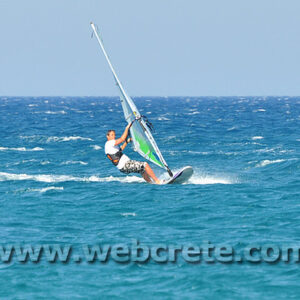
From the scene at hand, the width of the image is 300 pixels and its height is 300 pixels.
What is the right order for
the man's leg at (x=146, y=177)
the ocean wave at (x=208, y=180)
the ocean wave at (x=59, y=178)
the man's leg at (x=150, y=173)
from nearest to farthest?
the man's leg at (x=150, y=173) → the man's leg at (x=146, y=177) → the ocean wave at (x=208, y=180) → the ocean wave at (x=59, y=178)

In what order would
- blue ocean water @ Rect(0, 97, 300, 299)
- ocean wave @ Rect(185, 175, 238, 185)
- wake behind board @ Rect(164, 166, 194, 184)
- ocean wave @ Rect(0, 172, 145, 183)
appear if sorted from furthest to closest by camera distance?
ocean wave @ Rect(0, 172, 145, 183) < ocean wave @ Rect(185, 175, 238, 185) < wake behind board @ Rect(164, 166, 194, 184) < blue ocean water @ Rect(0, 97, 300, 299)

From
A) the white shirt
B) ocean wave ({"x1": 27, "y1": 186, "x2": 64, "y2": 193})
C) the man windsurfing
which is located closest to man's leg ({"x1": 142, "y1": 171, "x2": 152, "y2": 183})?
the man windsurfing

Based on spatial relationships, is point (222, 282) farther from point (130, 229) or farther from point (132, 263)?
point (130, 229)

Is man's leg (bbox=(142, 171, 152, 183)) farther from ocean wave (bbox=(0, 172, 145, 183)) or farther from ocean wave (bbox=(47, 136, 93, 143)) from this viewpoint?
ocean wave (bbox=(47, 136, 93, 143))

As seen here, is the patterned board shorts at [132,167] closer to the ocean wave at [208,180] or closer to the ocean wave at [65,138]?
the ocean wave at [208,180]

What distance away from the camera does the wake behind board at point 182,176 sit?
25.8 metres

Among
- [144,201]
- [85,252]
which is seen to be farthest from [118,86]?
[85,252]

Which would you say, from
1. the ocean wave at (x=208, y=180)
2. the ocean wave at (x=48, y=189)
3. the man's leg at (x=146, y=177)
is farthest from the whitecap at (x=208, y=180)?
the ocean wave at (x=48, y=189)

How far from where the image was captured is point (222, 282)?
13789 millimetres

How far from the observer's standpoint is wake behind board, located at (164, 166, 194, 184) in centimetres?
2578

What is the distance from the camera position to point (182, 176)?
2611 cm

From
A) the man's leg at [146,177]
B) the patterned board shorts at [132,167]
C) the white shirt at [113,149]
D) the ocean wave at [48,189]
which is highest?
the white shirt at [113,149]

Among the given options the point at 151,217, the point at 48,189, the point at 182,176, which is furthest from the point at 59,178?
the point at 151,217

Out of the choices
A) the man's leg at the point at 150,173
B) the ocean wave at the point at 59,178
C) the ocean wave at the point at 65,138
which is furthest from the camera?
the ocean wave at the point at 65,138
